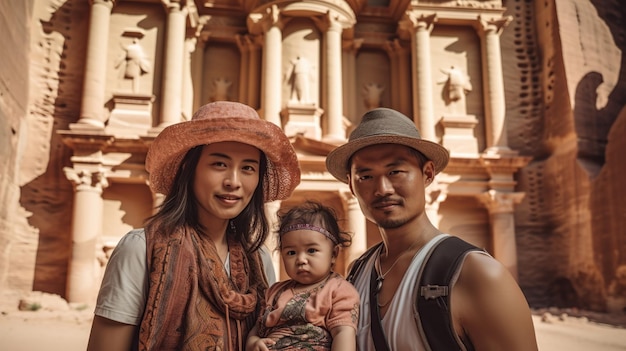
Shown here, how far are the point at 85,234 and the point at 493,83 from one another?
41.9 ft

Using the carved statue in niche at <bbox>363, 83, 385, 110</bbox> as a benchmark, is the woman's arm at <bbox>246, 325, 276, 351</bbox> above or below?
below

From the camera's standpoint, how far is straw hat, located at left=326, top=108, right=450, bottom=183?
2.59 m

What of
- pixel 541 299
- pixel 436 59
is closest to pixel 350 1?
pixel 436 59

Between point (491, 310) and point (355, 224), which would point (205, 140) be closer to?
point (491, 310)

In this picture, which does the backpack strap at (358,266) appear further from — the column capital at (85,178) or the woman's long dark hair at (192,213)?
the column capital at (85,178)

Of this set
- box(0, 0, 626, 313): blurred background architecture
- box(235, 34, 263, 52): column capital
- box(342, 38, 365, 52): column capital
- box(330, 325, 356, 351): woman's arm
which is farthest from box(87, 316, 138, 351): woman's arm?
box(342, 38, 365, 52): column capital

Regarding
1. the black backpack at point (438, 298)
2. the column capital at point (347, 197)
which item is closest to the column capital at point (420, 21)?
the column capital at point (347, 197)

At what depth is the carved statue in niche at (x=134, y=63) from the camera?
1384 cm

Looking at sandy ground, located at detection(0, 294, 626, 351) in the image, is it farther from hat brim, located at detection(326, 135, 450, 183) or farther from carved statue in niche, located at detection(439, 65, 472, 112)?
carved statue in niche, located at detection(439, 65, 472, 112)

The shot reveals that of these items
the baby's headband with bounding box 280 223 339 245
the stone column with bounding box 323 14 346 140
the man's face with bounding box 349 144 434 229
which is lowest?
the baby's headband with bounding box 280 223 339 245

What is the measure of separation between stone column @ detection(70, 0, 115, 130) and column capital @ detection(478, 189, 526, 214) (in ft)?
37.1

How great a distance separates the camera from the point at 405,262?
8.36ft

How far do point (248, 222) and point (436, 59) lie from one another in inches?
545

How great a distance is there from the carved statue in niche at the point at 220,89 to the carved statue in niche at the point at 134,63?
2.30m
